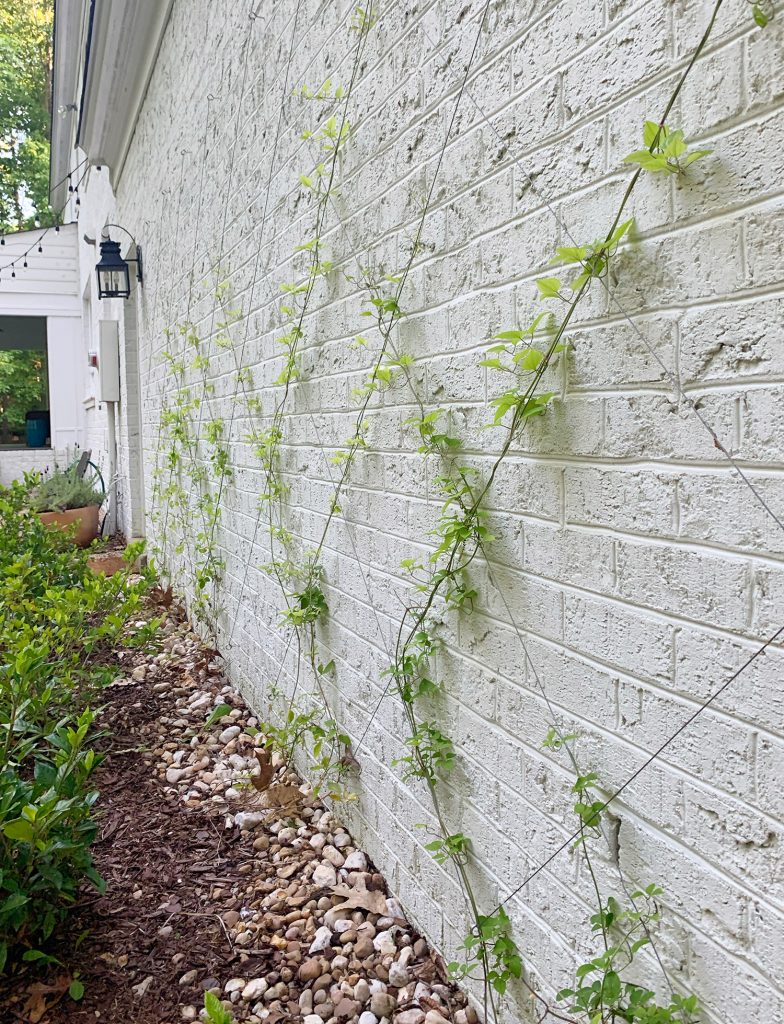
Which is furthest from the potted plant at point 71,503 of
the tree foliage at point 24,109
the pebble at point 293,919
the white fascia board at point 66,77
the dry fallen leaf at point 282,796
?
the tree foliage at point 24,109

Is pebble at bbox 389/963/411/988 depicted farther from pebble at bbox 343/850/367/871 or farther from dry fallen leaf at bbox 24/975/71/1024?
dry fallen leaf at bbox 24/975/71/1024

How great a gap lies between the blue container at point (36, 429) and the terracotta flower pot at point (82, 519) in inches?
247

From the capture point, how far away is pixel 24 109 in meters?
17.9

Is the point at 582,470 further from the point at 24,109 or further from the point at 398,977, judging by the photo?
the point at 24,109

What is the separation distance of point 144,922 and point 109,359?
21.5 feet

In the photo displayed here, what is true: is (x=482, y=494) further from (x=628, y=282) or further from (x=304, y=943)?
(x=304, y=943)

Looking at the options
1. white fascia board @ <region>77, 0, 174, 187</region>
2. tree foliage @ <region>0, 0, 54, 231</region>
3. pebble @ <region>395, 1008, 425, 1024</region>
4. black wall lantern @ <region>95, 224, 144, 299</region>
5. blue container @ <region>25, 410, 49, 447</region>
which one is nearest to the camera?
pebble @ <region>395, 1008, 425, 1024</region>

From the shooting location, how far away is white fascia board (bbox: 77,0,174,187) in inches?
207

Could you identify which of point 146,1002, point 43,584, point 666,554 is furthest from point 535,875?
point 43,584

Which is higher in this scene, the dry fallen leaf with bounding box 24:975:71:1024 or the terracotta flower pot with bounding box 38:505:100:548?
the terracotta flower pot with bounding box 38:505:100:548

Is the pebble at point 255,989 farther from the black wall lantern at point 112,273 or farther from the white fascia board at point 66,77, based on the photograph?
the white fascia board at point 66,77

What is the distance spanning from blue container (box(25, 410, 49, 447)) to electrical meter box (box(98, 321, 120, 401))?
243 inches

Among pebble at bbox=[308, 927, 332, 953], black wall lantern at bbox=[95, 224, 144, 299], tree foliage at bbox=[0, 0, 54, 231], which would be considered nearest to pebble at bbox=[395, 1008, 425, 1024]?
pebble at bbox=[308, 927, 332, 953]

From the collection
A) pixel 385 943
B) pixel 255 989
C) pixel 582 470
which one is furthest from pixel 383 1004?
pixel 582 470
